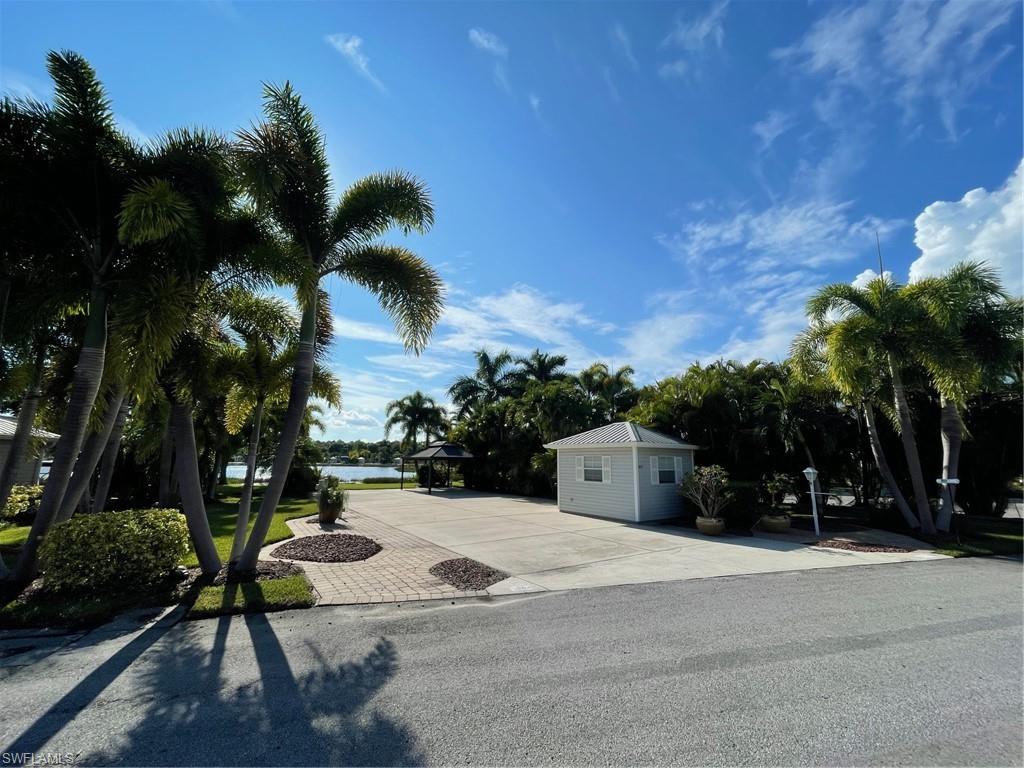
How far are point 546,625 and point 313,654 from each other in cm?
234

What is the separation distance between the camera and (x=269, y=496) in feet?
22.5

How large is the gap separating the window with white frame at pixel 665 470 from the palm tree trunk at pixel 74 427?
13070 mm

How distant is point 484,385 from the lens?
106 ft

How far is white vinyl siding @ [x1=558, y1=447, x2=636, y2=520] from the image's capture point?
14.3 m

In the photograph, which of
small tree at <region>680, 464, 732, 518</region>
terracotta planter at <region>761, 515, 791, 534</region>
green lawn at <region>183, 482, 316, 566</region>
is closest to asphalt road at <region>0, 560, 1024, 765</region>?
green lawn at <region>183, 482, 316, 566</region>

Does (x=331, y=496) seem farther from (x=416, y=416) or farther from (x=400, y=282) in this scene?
(x=416, y=416)

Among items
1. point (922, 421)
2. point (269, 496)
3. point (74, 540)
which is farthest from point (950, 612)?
point (922, 421)

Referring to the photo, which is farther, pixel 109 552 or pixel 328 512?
pixel 328 512

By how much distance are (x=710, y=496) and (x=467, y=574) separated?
25.0 ft

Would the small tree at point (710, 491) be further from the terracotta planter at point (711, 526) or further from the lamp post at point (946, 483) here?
the lamp post at point (946, 483)

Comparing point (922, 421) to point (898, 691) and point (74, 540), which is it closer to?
point (898, 691)

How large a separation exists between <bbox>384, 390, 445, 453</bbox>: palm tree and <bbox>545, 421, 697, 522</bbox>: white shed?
2117 cm

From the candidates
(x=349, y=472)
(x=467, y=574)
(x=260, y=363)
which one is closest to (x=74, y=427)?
(x=260, y=363)

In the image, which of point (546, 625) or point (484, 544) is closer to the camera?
point (546, 625)
